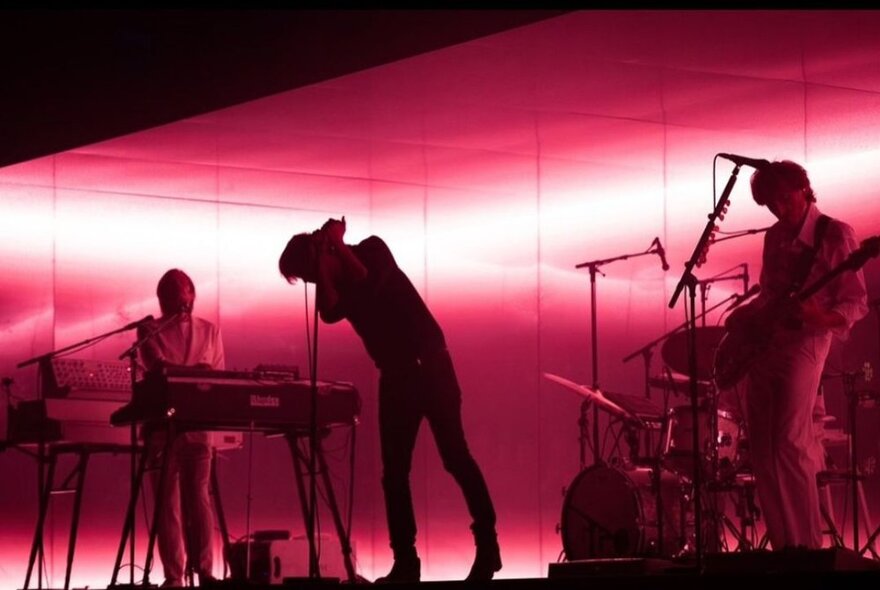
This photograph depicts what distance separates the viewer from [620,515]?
7.63 meters

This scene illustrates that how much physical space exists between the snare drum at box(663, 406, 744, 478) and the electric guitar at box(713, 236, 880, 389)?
1.34 metres

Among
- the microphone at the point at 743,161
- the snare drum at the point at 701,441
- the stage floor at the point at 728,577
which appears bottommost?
the stage floor at the point at 728,577

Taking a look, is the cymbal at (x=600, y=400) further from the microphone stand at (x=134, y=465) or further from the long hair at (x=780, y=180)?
the microphone stand at (x=134, y=465)

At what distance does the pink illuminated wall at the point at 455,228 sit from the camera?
8977 mm

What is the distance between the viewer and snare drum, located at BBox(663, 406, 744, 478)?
7.51 meters

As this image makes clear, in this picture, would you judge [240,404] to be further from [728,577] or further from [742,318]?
[728,577]

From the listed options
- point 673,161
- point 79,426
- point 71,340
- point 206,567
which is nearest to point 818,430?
point 673,161

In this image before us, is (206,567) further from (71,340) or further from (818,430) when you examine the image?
(818,430)

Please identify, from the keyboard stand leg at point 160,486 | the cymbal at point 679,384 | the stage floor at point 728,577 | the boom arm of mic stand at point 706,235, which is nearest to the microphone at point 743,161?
the boom arm of mic stand at point 706,235

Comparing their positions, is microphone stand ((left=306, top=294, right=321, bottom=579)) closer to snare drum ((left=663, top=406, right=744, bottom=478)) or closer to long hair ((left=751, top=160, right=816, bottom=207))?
long hair ((left=751, top=160, right=816, bottom=207))

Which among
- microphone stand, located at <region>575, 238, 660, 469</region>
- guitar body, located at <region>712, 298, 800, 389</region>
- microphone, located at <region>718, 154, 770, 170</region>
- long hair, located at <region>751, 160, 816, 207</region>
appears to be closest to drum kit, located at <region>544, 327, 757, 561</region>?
microphone stand, located at <region>575, 238, 660, 469</region>

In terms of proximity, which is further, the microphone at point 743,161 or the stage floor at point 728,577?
the microphone at point 743,161

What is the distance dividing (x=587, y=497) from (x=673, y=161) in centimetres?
256

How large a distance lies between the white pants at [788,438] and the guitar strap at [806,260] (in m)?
0.21
